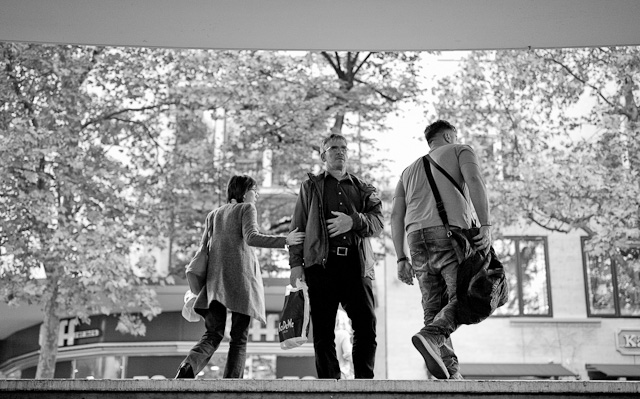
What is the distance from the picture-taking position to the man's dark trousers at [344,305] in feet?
20.6

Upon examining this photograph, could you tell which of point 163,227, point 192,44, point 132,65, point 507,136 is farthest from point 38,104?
point 507,136

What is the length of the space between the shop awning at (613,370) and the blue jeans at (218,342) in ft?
58.3

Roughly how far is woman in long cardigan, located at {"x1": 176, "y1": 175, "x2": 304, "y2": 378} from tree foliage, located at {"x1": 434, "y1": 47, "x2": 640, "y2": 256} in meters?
11.4

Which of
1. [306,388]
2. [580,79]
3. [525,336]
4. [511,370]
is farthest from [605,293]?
[306,388]

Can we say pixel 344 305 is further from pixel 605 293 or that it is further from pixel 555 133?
pixel 605 293

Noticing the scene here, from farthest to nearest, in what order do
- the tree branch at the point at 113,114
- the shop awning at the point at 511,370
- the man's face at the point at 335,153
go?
1. the shop awning at the point at 511,370
2. the tree branch at the point at 113,114
3. the man's face at the point at 335,153

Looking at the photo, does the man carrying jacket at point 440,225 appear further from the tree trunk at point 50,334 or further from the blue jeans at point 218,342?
the tree trunk at point 50,334

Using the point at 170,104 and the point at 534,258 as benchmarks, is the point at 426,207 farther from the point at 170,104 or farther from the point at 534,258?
the point at 534,258

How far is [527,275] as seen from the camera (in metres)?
23.4

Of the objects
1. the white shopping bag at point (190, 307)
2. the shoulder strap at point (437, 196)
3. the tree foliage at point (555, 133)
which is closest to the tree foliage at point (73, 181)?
the tree foliage at point (555, 133)

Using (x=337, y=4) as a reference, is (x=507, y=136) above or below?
above

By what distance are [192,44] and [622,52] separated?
1205 centimetres

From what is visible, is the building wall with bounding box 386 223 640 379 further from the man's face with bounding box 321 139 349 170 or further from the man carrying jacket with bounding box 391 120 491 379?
the man carrying jacket with bounding box 391 120 491 379

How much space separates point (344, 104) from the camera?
17.0m
